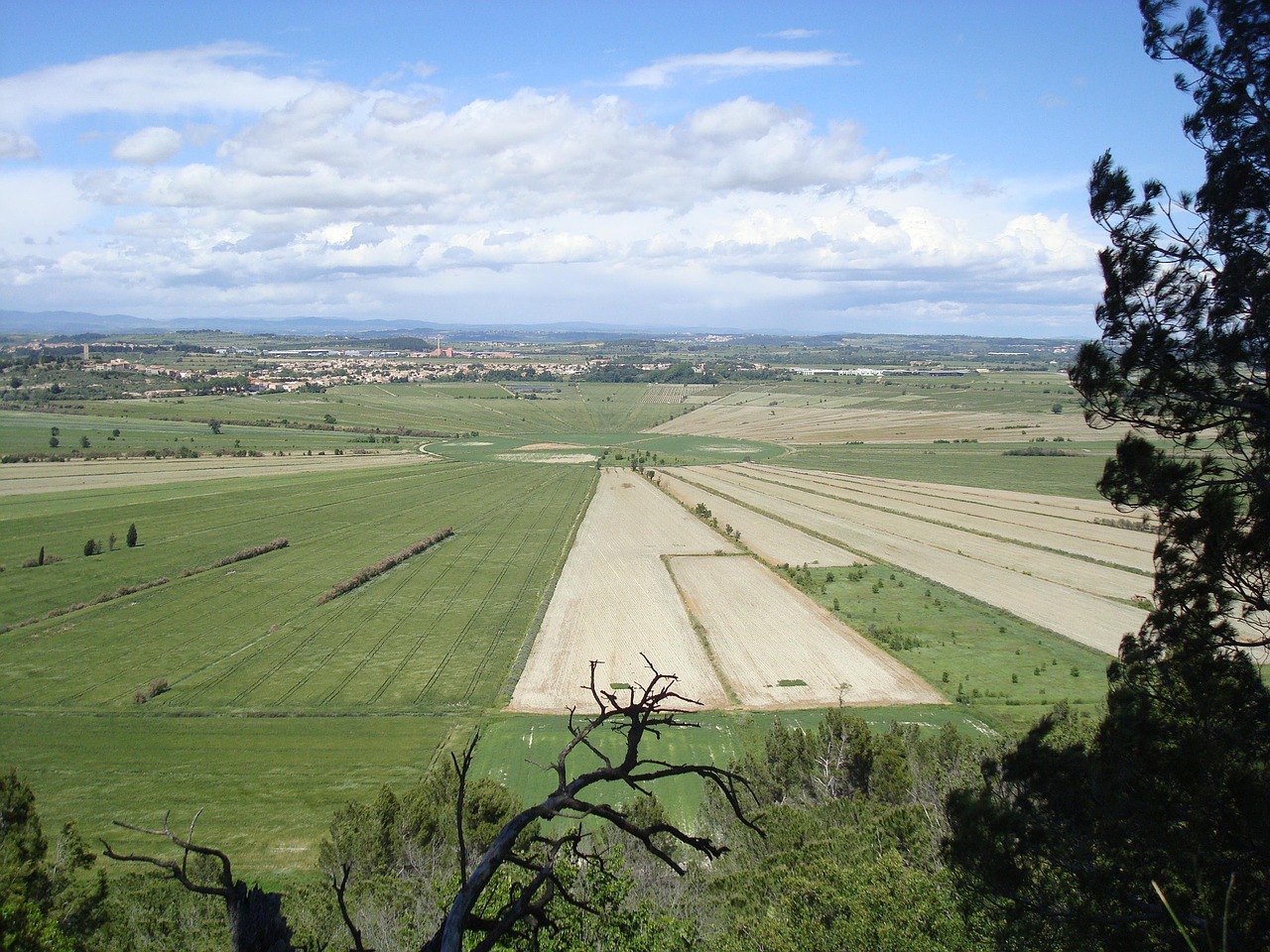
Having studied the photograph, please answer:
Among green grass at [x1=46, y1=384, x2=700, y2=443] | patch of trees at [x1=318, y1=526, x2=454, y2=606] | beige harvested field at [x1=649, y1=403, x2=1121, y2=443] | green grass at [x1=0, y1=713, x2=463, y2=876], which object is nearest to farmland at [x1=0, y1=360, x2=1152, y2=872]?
green grass at [x1=0, y1=713, x2=463, y2=876]

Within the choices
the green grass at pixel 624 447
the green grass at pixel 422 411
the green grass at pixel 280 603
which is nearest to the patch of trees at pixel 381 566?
the green grass at pixel 280 603

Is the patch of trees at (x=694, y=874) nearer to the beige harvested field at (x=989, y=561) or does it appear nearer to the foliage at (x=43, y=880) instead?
the foliage at (x=43, y=880)

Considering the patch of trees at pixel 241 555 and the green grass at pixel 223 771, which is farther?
the patch of trees at pixel 241 555

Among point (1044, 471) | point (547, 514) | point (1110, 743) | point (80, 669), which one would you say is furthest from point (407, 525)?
point (1044, 471)

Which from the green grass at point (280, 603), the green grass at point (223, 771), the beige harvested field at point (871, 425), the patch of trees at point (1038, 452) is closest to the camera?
the green grass at point (223, 771)

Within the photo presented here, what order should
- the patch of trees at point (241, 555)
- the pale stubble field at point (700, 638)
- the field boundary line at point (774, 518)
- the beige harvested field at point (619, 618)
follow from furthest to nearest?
the field boundary line at point (774, 518) → the patch of trees at point (241, 555) → the beige harvested field at point (619, 618) → the pale stubble field at point (700, 638)

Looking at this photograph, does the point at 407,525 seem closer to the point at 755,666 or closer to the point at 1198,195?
the point at 755,666
